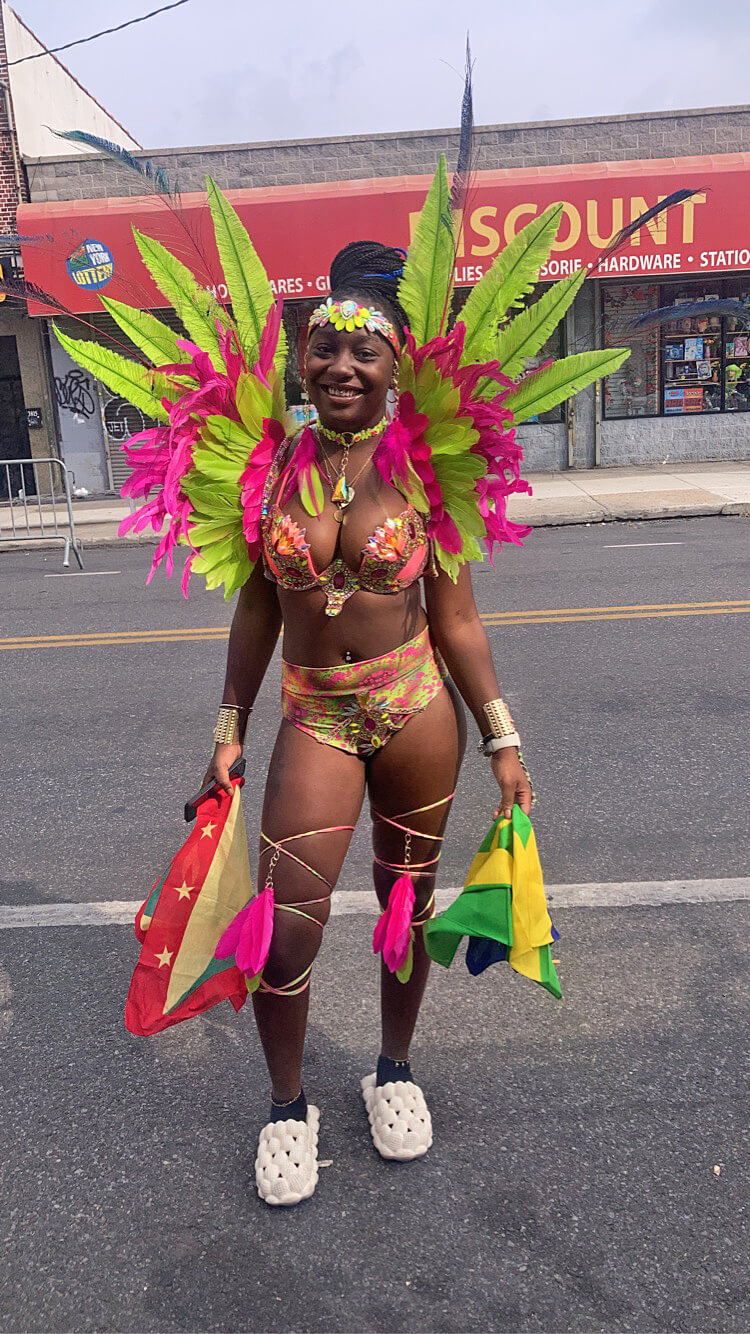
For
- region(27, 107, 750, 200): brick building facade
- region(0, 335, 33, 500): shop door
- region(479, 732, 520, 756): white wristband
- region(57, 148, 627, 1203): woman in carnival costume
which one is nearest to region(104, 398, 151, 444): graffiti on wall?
region(0, 335, 33, 500): shop door

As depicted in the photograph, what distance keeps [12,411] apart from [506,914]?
59.5ft

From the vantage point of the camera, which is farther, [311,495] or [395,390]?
[395,390]

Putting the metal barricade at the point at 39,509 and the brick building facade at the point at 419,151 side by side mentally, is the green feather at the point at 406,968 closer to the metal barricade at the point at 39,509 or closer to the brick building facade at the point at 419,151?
the metal barricade at the point at 39,509

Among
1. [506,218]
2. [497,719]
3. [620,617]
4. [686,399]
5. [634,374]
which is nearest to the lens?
[497,719]

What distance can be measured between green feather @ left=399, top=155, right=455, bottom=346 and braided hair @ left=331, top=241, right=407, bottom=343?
34 mm

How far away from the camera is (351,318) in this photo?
2.29 metres

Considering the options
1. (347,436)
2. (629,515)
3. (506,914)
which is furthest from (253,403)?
(629,515)

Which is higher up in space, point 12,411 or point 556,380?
point 12,411

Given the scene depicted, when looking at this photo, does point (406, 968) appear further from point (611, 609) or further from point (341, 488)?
point (611, 609)

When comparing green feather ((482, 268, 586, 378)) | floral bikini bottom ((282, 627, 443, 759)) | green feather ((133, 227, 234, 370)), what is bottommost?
floral bikini bottom ((282, 627, 443, 759))

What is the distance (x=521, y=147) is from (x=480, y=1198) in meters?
16.7

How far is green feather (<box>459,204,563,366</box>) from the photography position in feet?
8.20

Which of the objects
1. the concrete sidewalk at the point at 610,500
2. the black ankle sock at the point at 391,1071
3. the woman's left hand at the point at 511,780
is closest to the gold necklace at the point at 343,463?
the woman's left hand at the point at 511,780

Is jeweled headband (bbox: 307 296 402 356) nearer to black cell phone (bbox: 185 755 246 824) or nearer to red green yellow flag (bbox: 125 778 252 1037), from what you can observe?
black cell phone (bbox: 185 755 246 824)
